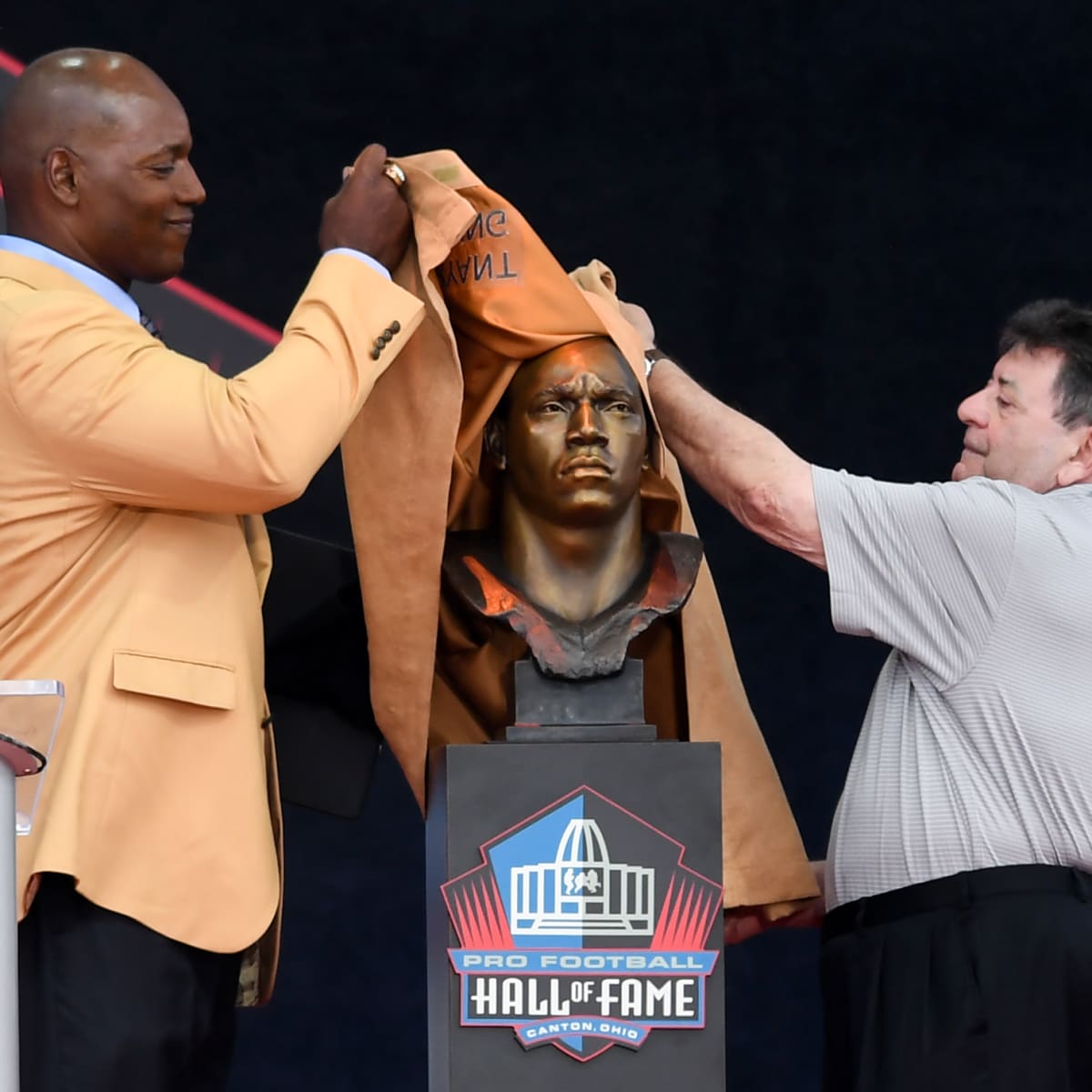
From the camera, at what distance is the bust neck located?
9.22ft

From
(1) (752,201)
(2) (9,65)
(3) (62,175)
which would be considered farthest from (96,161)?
(1) (752,201)

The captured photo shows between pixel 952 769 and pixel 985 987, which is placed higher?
pixel 952 769

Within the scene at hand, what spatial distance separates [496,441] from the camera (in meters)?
2.90

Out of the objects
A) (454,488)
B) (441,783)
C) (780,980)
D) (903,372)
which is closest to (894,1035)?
(441,783)

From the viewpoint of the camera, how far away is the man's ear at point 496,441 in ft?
9.48

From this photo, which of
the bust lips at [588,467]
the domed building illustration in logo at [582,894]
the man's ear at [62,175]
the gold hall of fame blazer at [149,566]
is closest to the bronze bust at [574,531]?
the bust lips at [588,467]

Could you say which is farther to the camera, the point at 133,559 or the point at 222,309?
the point at 222,309

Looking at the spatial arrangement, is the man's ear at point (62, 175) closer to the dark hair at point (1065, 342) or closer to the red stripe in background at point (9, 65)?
the dark hair at point (1065, 342)

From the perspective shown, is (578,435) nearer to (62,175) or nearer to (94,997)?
(62,175)

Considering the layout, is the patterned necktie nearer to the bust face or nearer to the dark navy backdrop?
the bust face

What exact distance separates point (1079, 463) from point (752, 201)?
1464 mm

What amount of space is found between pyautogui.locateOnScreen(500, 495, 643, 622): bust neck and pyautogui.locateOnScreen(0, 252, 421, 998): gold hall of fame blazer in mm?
409

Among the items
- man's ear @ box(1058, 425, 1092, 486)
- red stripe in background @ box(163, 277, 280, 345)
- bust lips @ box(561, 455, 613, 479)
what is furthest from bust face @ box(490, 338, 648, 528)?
red stripe in background @ box(163, 277, 280, 345)

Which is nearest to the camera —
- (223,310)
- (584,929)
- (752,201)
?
(584,929)
